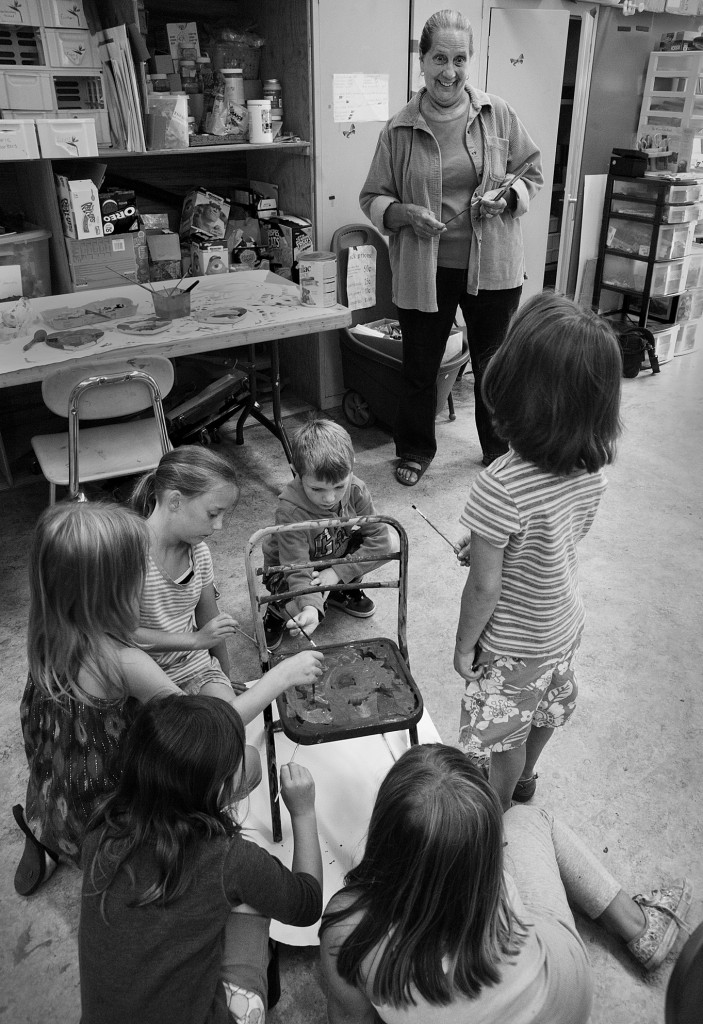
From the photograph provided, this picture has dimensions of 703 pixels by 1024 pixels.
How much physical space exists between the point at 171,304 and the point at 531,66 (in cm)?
226

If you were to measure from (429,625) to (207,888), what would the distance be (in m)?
1.40

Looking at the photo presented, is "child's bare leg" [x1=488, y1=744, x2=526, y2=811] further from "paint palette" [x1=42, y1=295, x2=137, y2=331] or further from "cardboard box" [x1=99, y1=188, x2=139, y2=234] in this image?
"cardboard box" [x1=99, y1=188, x2=139, y2=234]

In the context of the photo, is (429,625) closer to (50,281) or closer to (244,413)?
(244,413)

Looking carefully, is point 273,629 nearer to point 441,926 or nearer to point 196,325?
point 196,325

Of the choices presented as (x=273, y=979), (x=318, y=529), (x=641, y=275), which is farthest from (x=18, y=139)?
(x=641, y=275)

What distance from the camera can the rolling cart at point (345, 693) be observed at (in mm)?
1477

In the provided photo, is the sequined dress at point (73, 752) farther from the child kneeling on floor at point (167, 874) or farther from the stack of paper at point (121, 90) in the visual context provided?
the stack of paper at point (121, 90)

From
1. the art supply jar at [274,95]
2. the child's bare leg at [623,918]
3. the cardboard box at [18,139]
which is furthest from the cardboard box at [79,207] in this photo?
the child's bare leg at [623,918]

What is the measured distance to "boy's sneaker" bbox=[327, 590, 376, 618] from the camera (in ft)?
8.11

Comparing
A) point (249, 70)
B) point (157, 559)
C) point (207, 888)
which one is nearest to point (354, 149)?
point (249, 70)

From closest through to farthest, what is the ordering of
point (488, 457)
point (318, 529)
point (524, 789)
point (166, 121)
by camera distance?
1. point (524, 789)
2. point (318, 529)
3. point (166, 121)
4. point (488, 457)

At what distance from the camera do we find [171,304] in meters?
2.80

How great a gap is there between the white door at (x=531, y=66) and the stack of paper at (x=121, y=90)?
1701 mm

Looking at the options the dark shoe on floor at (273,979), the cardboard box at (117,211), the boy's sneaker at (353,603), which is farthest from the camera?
the cardboard box at (117,211)
